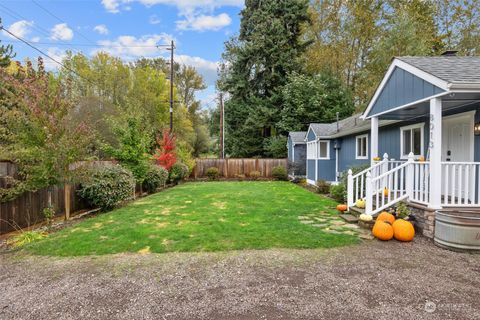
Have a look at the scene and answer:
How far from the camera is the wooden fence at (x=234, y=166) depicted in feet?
65.0

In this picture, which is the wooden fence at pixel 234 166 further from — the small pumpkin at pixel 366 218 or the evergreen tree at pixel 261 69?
the small pumpkin at pixel 366 218

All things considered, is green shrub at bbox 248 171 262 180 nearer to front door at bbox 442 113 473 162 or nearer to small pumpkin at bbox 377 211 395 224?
front door at bbox 442 113 473 162

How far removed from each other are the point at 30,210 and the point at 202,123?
27203 mm

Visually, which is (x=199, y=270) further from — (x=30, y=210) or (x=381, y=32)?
(x=381, y=32)

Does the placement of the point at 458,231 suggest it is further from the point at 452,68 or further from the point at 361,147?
the point at 361,147

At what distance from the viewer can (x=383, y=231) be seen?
532cm

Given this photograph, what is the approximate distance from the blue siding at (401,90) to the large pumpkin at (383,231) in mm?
2777

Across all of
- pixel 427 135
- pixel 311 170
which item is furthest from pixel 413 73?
pixel 311 170

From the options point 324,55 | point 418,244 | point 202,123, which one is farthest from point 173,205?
point 202,123

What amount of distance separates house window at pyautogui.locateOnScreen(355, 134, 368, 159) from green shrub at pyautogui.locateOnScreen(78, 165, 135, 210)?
363 inches

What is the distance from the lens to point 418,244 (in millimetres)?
5113

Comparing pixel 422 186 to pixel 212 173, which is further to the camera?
pixel 212 173

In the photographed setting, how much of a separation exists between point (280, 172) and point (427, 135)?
1144 centimetres

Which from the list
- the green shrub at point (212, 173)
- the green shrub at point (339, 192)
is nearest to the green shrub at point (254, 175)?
the green shrub at point (212, 173)
